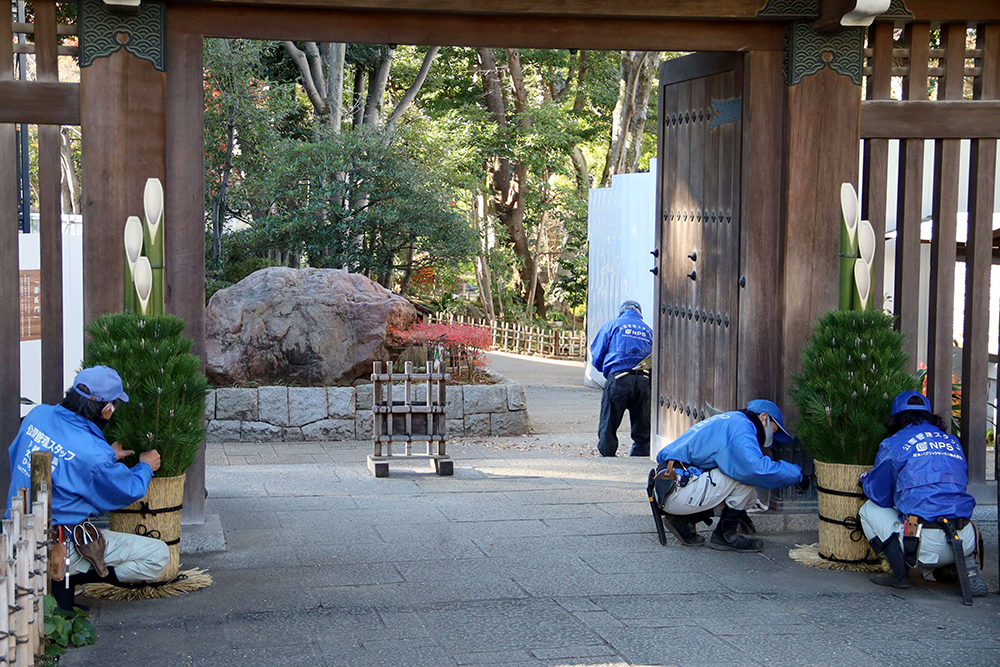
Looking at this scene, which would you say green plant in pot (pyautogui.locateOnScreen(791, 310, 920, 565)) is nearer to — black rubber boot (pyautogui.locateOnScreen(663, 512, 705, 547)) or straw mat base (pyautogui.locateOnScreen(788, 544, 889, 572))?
straw mat base (pyautogui.locateOnScreen(788, 544, 889, 572))

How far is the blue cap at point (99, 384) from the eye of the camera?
5.28 metres

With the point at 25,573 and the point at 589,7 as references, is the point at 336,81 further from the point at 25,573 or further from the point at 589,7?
the point at 25,573

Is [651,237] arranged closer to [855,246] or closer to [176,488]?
[855,246]

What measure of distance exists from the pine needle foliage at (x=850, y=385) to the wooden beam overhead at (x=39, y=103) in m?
4.57

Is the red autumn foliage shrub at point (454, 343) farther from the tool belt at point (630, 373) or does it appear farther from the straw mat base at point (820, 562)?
the straw mat base at point (820, 562)

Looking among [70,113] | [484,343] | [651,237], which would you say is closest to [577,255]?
[651,237]

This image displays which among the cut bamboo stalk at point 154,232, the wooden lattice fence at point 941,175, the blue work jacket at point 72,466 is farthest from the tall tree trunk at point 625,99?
the blue work jacket at point 72,466

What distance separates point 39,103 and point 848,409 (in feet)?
16.2

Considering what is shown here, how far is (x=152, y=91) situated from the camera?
6227 millimetres

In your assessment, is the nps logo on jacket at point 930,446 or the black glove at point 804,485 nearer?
the nps logo on jacket at point 930,446

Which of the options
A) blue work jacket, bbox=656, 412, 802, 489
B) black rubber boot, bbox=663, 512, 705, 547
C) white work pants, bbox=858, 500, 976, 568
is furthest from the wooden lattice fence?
black rubber boot, bbox=663, 512, 705, 547

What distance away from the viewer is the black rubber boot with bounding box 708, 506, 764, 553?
6590mm

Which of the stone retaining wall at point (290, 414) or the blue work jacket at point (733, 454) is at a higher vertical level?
the blue work jacket at point (733, 454)

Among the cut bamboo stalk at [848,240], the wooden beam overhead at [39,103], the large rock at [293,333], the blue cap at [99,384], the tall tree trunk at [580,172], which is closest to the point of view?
the blue cap at [99,384]
